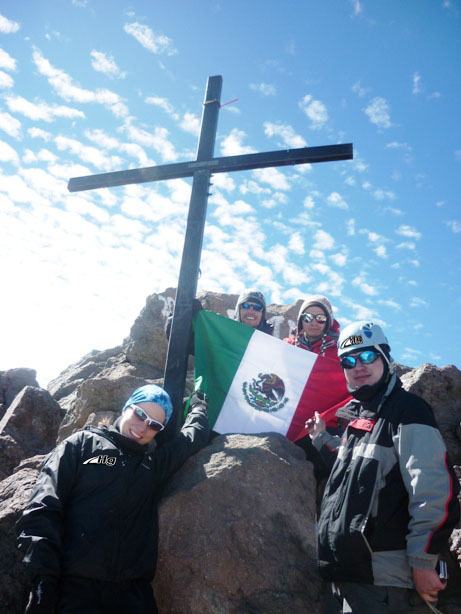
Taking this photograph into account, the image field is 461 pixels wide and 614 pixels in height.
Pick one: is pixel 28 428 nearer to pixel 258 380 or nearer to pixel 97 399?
pixel 97 399

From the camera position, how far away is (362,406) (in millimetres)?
3900

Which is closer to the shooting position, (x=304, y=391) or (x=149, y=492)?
(x=149, y=492)

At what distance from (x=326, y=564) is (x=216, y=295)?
759 cm

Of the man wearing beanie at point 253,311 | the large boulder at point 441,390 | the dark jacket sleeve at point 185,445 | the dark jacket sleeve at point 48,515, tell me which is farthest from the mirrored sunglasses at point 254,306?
the dark jacket sleeve at point 48,515

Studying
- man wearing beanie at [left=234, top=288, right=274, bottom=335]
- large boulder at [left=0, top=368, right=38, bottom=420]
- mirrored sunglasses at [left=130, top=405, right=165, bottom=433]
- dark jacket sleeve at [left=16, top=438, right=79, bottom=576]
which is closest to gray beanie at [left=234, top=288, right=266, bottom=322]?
man wearing beanie at [left=234, top=288, right=274, bottom=335]

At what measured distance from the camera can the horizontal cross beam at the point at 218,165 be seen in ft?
19.2

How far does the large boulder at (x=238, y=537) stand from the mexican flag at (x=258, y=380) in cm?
86

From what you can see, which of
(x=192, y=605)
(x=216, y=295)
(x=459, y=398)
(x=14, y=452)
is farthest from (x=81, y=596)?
A: (x=216, y=295)

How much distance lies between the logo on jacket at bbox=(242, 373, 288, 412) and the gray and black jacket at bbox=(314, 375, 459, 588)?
6.66 ft

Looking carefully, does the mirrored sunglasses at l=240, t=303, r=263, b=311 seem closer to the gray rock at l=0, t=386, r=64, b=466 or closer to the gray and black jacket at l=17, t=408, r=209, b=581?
the gray and black jacket at l=17, t=408, r=209, b=581

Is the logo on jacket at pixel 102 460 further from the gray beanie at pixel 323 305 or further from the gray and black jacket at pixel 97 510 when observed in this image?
the gray beanie at pixel 323 305

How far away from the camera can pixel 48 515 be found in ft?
11.6

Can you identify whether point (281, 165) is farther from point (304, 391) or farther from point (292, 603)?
point (292, 603)

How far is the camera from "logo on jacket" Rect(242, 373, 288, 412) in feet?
18.4
